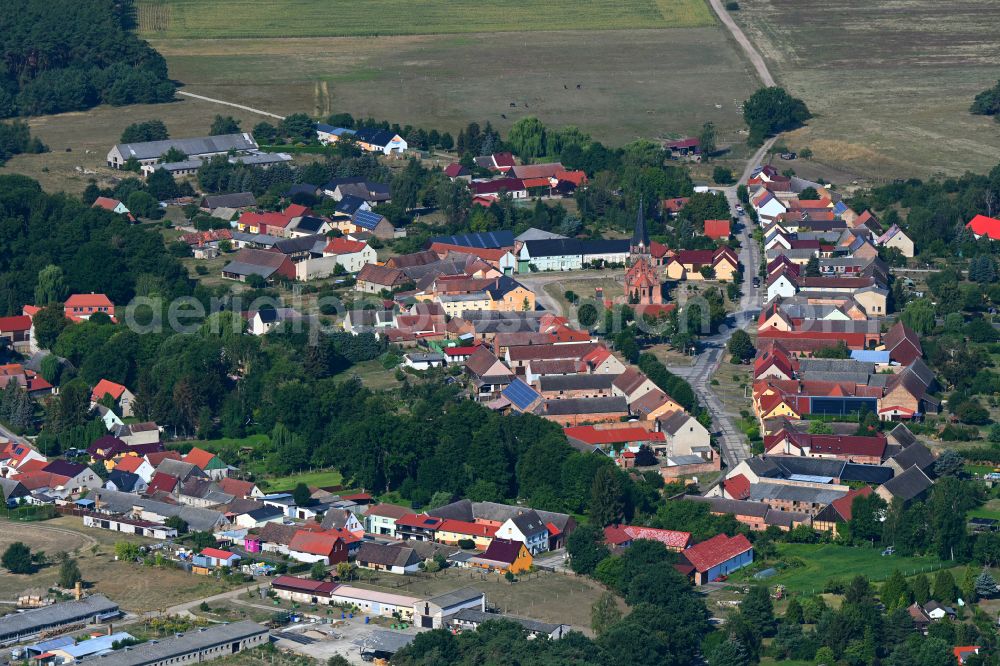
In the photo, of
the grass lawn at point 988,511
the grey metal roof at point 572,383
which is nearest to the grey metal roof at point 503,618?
the grass lawn at point 988,511

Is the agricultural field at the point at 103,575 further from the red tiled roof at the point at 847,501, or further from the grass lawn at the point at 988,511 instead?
the grass lawn at the point at 988,511

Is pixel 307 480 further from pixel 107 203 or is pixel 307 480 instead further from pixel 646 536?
pixel 107 203

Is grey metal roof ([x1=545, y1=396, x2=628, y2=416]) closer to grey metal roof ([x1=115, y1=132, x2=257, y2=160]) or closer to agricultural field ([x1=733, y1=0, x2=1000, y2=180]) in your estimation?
agricultural field ([x1=733, y1=0, x2=1000, y2=180])

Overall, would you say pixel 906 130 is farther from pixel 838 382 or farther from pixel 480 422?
pixel 480 422

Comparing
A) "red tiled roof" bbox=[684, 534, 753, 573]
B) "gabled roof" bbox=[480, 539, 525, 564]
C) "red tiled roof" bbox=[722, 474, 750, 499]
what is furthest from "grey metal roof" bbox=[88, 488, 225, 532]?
"red tiled roof" bbox=[722, 474, 750, 499]

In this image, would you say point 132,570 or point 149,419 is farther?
point 149,419

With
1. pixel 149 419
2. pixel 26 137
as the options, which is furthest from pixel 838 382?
pixel 26 137

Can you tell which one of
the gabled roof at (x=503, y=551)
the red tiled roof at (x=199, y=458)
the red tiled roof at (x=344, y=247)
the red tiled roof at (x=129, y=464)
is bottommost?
the red tiled roof at (x=129, y=464)
